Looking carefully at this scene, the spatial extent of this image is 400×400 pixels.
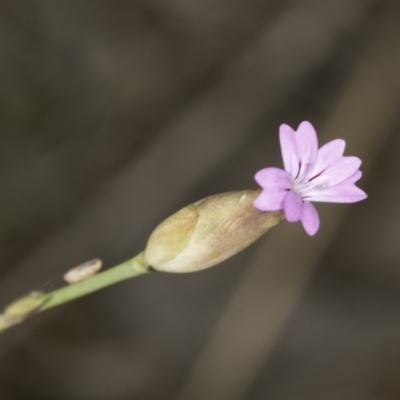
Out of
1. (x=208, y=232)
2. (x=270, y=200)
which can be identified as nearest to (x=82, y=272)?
(x=208, y=232)

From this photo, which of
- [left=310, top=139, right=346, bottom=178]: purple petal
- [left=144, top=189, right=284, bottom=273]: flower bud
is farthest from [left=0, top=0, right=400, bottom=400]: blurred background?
[left=310, top=139, right=346, bottom=178]: purple petal

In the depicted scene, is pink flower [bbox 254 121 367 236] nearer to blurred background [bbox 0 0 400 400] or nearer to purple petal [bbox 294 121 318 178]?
A: purple petal [bbox 294 121 318 178]

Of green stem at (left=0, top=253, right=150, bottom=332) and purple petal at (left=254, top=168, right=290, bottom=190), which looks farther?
green stem at (left=0, top=253, right=150, bottom=332)

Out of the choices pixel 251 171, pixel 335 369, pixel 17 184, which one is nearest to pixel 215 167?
pixel 251 171

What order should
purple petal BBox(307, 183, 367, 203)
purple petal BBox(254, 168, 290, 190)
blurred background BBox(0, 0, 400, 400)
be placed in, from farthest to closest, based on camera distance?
blurred background BBox(0, 0, 400, 400) → purple petal BBox(307, 183, 367, 203) → purple petal BBox(254, 168, 290, 190)

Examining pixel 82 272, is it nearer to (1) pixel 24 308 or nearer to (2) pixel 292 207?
(1) pixel 24 308

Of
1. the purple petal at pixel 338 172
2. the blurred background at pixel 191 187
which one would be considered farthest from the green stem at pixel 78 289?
the blurred background at pixel 191 187
